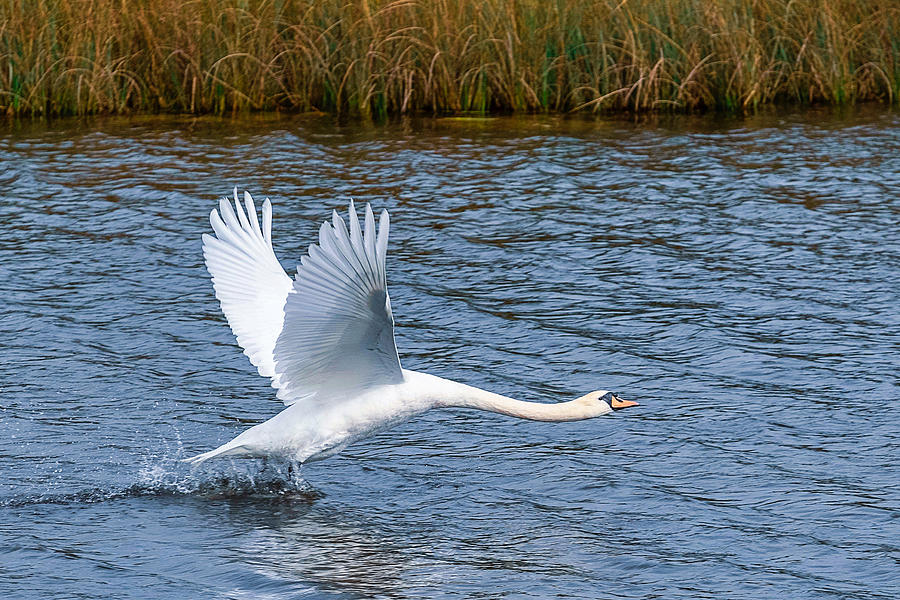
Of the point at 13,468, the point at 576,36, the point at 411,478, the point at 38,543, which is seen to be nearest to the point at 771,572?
the point at 411,478

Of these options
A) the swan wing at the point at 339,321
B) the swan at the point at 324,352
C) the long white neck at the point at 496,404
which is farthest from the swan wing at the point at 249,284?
the long white neck at the point at 496,404

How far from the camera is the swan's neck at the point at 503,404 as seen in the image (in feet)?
22.5

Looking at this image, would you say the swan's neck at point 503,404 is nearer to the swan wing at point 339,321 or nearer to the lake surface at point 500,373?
the swan wing at point 339,321

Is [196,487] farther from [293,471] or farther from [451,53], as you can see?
[451,53]

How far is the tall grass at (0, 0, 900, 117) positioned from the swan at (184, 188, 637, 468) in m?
9.02

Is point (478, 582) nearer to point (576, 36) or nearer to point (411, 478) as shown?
point (411, 478)

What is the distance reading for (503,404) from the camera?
6.90m

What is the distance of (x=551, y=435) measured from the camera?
26.0 ft

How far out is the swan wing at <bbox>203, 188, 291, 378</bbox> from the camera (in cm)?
738

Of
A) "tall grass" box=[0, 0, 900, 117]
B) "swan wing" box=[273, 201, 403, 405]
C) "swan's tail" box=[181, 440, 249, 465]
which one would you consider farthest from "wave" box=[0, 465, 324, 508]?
"tall grass" box=[0, 0, 900, 117]

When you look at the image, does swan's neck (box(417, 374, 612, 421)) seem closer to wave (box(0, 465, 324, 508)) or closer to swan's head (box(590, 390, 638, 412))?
swan's head (box(590, 390, 638, 412))

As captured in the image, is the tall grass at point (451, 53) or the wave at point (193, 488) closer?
the wave at point (193, 488)

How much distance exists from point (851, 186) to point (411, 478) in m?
7.24

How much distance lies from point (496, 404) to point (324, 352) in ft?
3.11
